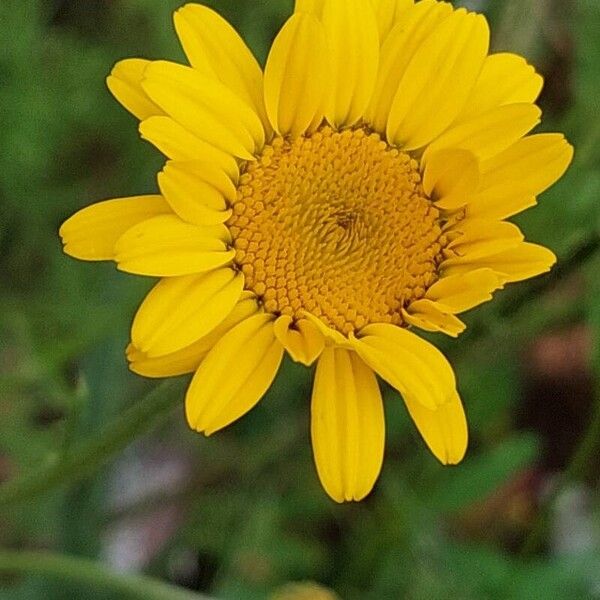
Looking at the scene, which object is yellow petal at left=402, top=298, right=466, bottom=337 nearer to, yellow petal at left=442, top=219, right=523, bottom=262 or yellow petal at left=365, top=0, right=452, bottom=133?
yellow petal at left=442, top=219, right=523, bottom=262

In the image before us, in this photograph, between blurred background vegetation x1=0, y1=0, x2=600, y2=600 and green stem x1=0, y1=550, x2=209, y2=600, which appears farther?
blurred background vegetation x1=0, y1=0, x2=600, y2=600

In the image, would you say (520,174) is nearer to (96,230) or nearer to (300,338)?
(300,338)

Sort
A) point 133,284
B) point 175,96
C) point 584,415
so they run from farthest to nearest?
1. point 584,415
2. point 133,284
3. point 175,96

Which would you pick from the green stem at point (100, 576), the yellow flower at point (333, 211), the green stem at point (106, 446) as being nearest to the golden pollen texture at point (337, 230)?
the yellow flower at point (333, 211)

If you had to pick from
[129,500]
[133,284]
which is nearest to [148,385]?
[133,284]

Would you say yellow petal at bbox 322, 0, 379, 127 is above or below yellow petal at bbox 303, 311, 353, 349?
above

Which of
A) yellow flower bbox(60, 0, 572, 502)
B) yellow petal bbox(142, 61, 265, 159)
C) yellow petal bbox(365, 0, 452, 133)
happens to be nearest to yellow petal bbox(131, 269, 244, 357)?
yellow flower bbox(60, 0, 572, 502)

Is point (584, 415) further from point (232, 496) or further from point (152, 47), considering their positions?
point (152, 47)
